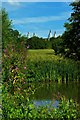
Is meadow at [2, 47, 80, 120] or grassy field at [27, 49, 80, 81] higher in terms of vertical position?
meadow at [2, 47, 80, 120]

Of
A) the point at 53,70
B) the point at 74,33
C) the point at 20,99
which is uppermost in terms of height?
the point at 74,33

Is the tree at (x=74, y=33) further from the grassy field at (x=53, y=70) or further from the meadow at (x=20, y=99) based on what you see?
the meadow at (x=20, y=99)

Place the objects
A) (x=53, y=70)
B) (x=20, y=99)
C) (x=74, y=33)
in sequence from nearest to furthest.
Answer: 1. (x=20, y=99)
2. (x=53, y=70)
3. (x=74, y=33)

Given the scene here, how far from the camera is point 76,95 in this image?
1642 cm

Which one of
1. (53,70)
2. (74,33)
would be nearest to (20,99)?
(53,70)

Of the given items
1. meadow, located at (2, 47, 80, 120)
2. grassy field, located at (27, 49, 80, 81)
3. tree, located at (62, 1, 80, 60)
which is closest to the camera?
meadow, located at (2, 47, 80, 120)

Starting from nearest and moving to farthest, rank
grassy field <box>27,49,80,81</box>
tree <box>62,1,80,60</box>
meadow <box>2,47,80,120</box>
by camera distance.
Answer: meadow <box>2,47,80,120</box>
grassy field <box>27,49,80,81</box>
tree <box>62,1,80,60</box>

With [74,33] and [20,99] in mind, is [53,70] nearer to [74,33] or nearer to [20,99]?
[74,33]

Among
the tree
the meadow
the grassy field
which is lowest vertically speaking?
the grassy field

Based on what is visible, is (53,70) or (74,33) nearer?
(53,70)

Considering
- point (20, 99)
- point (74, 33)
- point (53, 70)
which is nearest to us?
point (20, 99)

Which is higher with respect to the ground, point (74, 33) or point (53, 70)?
point (74, 33)

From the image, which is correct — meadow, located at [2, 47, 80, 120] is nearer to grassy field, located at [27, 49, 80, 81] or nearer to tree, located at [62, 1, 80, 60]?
grassy field, located at [27, 49, 80, 81]

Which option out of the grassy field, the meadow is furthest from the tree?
the meadow
